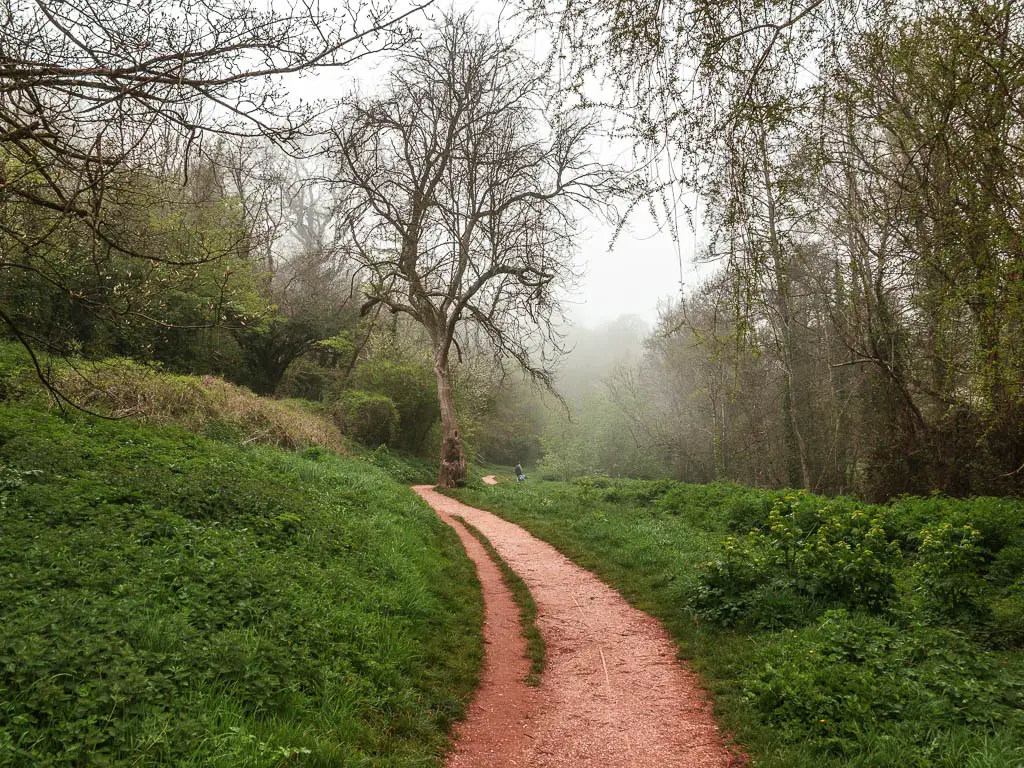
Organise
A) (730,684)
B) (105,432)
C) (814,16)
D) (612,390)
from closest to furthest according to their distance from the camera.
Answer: (814,16), (730,684), (105,432), (612,390)

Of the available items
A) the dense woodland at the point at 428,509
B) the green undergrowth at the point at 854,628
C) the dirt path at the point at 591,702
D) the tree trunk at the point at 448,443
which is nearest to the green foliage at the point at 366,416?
the tree trunk at the point at 448,443

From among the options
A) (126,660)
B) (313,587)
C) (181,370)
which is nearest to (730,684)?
(313,587)

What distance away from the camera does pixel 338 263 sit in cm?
1734

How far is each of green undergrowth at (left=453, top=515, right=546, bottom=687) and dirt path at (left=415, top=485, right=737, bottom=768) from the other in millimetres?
87

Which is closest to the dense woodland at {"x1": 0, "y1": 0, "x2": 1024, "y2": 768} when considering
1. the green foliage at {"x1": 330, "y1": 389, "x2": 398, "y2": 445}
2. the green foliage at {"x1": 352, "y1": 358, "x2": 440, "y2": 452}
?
the green foliage at {"x1": 330, "y1": 389, "x2": 398, "y2": 445}

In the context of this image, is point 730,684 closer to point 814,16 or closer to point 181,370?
point 814,16

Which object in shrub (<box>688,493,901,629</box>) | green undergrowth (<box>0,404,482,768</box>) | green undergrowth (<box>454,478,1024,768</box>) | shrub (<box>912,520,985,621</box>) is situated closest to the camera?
green undergrowth (<box>0,404,482,768</box>)

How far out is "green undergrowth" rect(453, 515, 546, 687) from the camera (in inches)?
201

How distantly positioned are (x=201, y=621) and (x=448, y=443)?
46.7 ft

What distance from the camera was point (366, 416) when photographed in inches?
853

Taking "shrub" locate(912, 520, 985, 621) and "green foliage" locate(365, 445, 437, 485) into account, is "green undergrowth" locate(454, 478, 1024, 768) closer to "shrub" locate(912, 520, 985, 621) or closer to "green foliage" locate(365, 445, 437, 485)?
"shrub" locate(912, 520, 985, 621)

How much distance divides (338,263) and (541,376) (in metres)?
7.21

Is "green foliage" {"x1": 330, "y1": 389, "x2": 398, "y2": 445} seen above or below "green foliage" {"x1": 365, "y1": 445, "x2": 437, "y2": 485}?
above

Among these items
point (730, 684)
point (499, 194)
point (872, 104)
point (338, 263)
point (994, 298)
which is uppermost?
point (499, 194)
